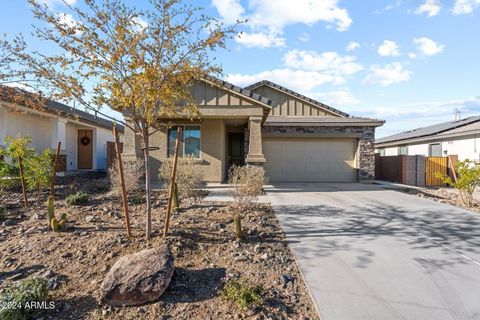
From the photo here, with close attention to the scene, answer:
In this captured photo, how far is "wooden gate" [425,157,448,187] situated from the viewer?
1506 centimetres

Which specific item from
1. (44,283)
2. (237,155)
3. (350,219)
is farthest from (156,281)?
(237,155)

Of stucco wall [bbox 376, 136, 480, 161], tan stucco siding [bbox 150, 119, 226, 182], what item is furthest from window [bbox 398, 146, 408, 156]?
tan stucco siding [bbox 150, 119, 226, 182]

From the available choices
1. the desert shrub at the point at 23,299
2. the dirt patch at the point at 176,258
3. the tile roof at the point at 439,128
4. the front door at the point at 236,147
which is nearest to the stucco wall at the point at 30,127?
the dirt patch at the point at 176,258

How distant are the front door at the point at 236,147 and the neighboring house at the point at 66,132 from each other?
7.30 metres

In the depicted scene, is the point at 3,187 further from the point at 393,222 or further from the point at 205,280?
the point at 393,222

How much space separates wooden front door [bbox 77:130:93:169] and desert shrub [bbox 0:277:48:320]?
1594cm

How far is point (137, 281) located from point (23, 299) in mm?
1174

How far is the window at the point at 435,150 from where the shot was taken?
17.5 m

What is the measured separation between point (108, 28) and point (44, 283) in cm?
364

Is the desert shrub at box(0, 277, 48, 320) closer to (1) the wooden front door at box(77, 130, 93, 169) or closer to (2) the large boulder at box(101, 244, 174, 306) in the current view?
(2) the large boulder at box(101, 244, 174, 306)

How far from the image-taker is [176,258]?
4.31m

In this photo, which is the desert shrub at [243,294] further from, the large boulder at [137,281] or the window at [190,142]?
the window at [190,142]

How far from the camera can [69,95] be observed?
461cm

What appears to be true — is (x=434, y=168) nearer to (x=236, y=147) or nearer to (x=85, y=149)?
(x=236, y=147)
